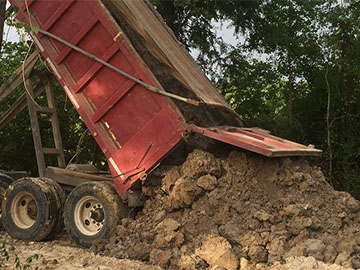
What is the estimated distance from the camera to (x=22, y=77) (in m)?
7.17

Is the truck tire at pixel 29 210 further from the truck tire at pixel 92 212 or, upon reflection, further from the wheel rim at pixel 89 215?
the wheel rim at pixel 89 215

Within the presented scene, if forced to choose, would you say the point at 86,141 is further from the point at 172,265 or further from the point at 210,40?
the point at 172,265

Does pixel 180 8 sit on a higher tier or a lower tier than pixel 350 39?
higher

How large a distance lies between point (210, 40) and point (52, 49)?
20.9 ft

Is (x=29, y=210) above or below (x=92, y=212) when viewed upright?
above

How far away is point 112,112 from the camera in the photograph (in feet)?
19.3

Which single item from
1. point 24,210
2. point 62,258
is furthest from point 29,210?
point 62,258

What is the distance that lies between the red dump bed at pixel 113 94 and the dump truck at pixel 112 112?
1cm

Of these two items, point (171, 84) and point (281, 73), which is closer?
point (171, 84)

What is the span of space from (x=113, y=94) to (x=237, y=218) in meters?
2.25

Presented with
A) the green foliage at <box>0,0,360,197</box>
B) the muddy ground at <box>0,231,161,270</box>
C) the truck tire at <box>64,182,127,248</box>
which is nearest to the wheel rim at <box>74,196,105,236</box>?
the truck tire at <box>64,182,127,248</box>

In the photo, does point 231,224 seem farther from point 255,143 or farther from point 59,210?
point 59,210

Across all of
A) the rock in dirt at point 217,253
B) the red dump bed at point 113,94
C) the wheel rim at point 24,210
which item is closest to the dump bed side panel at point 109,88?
the red dump bed at point 113,94

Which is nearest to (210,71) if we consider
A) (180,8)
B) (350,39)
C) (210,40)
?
(210,40)
